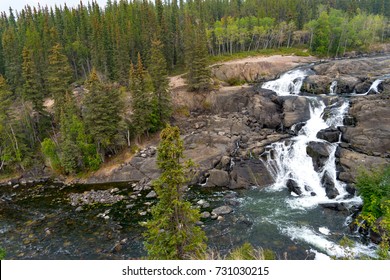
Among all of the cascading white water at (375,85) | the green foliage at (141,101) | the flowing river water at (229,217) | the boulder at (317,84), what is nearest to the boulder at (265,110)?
the flowing river water at (229,217)

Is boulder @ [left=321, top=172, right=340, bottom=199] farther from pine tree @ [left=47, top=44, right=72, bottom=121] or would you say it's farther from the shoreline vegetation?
pine tree @ [left=47, top=44, right=72, bottom=121]

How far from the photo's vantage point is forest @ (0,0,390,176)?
42406 millimetres

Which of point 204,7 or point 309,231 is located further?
point 204,7

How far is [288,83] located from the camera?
5297cm

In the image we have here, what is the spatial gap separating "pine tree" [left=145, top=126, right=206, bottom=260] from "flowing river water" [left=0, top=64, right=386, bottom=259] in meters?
8.76

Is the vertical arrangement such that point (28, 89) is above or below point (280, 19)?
below

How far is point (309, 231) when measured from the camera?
2495 cm

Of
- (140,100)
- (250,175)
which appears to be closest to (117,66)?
(140,100)

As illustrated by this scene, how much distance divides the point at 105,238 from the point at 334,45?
80.0 meters

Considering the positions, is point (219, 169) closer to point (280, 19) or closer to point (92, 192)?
point (92, 192)

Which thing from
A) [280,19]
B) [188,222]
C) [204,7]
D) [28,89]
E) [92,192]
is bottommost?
[92,192]

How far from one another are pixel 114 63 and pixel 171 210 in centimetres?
5374

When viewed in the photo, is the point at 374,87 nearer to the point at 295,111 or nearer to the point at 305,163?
the point at 295,111

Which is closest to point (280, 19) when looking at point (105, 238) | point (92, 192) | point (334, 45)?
point (334, 45)
